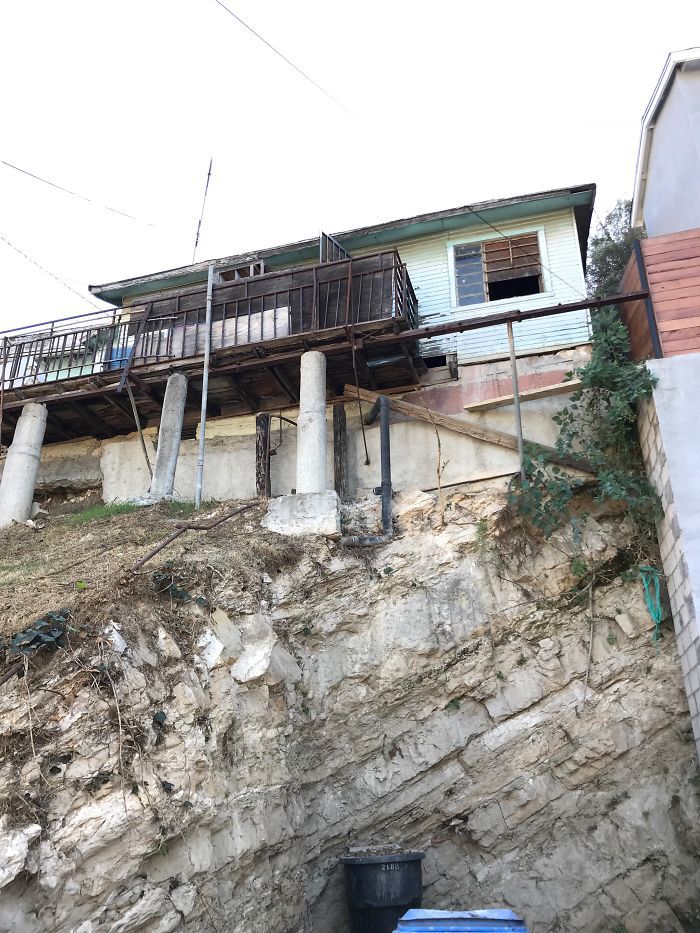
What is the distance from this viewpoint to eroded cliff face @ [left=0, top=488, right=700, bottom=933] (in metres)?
6.18


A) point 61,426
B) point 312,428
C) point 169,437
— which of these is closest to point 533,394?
point 312,428

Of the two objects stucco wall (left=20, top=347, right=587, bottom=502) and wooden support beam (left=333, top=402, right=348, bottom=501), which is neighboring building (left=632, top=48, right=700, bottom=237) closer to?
stucco wall (left=20, top=347, right=587, bottom=502)

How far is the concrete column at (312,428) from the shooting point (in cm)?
1163

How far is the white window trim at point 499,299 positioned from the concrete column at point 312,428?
3.18 metres

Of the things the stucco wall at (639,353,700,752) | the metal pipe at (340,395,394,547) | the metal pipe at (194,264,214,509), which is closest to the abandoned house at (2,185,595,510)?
the metal pipe at (194,264,214,509)

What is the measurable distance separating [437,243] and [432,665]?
883cm

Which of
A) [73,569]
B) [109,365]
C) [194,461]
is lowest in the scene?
[73,569]

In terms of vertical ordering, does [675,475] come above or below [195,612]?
above

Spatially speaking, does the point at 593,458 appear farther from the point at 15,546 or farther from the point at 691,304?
the point at 15,546

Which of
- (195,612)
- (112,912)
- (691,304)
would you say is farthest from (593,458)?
(112,912)

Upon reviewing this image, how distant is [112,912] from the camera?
576 cm

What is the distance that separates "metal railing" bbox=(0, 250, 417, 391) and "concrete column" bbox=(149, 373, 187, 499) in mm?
552

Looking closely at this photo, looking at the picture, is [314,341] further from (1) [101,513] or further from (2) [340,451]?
(1) [101,513]

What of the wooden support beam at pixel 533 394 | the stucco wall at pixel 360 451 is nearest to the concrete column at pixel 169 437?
the stucco wall at pixel 360 451
